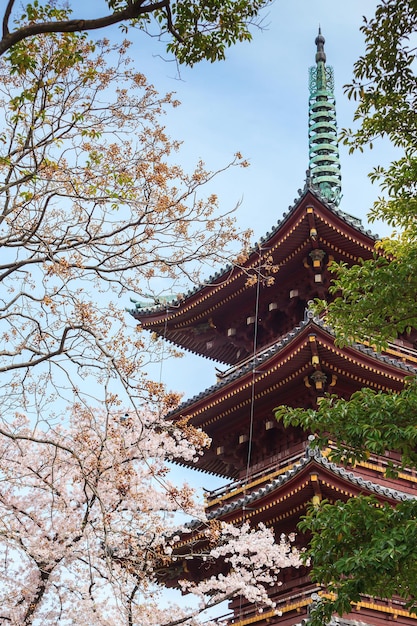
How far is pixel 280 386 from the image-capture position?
18.5 meters

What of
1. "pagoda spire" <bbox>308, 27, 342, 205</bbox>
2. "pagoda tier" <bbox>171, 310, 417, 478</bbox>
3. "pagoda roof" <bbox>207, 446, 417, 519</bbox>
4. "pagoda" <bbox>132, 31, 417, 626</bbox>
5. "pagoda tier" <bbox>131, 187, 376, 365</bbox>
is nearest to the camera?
"pagoda roof" <bbox>207, 446, 417, 519</bbox>

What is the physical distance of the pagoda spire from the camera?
82.5 feet

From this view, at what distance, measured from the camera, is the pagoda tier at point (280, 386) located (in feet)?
56.7

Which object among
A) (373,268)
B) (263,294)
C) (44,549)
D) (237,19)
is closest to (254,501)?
(44,549)

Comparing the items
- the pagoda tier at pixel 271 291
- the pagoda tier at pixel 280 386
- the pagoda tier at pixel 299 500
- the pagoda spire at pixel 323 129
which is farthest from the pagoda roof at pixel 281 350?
the pagoda spire at pixel 323 129

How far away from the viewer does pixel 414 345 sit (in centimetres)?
1981

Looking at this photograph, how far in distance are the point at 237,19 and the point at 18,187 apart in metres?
2.83

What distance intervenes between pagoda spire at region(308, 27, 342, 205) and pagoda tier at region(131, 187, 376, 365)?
5.57m

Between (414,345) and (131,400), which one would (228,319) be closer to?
(414,345)

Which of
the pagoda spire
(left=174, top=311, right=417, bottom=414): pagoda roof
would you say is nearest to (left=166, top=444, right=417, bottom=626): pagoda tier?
(left=174, top=311, right=417, bottom=414): pagoda roof

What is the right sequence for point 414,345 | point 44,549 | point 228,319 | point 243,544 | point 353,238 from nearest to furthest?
point 44,549 → point 243,544 → point 353,238 → point 414,345 → point 228,319

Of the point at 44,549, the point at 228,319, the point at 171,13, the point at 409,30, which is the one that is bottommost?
the point at 44,549

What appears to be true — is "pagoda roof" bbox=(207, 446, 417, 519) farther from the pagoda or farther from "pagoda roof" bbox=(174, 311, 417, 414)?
"pagoda roof" bbox=(174, 311, 417, 414)

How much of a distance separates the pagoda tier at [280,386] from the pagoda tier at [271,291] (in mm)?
1350
